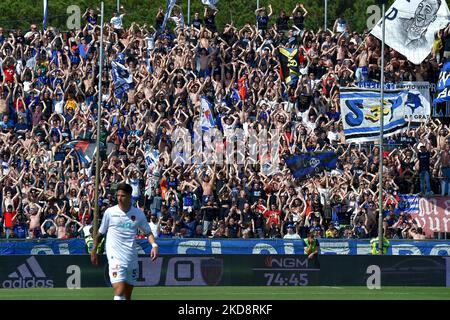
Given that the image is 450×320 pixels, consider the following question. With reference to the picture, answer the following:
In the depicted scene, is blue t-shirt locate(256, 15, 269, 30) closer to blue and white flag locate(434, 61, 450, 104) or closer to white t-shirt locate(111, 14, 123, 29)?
white t-shirt locate(111, 14, 123, 29)

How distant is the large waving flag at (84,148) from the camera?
111 ft

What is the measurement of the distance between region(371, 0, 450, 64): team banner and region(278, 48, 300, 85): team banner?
10.1 feet

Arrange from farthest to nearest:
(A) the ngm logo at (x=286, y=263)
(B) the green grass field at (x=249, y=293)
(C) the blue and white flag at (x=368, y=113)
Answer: (C) the blue and white flag at (x=368, y=113) < (A) the ngm logo at (x=286, y=263) < (B) the green grass field at (x=249, y=293)

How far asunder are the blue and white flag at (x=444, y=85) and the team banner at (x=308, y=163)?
3861mm

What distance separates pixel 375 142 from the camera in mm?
35750

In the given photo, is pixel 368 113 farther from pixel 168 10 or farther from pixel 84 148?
pixel 168 10

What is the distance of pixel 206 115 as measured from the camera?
35.0 m

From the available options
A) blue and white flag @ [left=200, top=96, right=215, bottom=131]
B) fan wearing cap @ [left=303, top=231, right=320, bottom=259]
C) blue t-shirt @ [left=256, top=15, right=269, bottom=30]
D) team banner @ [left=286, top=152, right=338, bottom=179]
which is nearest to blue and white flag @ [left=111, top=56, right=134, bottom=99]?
blue and white flag @ [left=200, top=96, right=215, bottom=131]

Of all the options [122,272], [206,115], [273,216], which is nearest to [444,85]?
[273,216]

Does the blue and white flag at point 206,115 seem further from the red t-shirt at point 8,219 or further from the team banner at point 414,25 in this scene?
the red t-shirt at point 8,219

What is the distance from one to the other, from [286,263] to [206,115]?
7210mm

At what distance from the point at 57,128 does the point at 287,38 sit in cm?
864

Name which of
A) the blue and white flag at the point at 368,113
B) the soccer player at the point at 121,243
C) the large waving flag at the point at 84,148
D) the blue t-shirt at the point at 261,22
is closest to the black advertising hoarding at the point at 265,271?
the blue and white flag at the point at 368,113
